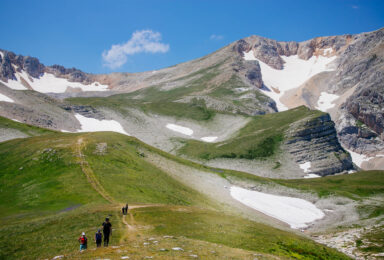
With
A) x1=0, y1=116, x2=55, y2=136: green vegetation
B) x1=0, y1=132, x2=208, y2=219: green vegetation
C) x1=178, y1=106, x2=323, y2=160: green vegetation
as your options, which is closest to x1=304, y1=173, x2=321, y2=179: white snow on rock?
x1=178, y1=106, x2=323, y2=160: green vegetation

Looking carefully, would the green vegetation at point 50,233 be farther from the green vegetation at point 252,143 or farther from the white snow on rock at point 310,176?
the green vegetation at point 252,143

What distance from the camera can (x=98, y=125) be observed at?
519ft

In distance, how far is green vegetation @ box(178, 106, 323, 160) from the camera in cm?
13050

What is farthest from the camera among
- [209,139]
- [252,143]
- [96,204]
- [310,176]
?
[209,139]

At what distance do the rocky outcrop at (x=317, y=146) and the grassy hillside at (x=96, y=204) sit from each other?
77.9 metres

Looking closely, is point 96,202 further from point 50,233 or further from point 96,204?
point 50,233

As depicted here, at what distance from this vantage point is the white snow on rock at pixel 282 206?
221ft

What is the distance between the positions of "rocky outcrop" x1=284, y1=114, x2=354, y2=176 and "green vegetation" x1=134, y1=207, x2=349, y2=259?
307 ft

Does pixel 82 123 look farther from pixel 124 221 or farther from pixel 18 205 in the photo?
pixel 124 221

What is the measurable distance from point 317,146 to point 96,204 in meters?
114

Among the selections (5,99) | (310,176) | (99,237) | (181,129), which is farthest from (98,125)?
(99,237)

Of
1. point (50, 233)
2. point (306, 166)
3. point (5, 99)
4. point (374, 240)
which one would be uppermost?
point (5, 99)

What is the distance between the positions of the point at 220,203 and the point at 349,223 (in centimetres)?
2747

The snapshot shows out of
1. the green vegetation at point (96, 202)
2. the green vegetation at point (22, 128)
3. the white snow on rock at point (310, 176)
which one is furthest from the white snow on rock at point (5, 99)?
the white snow on rock at point (310, 176)
